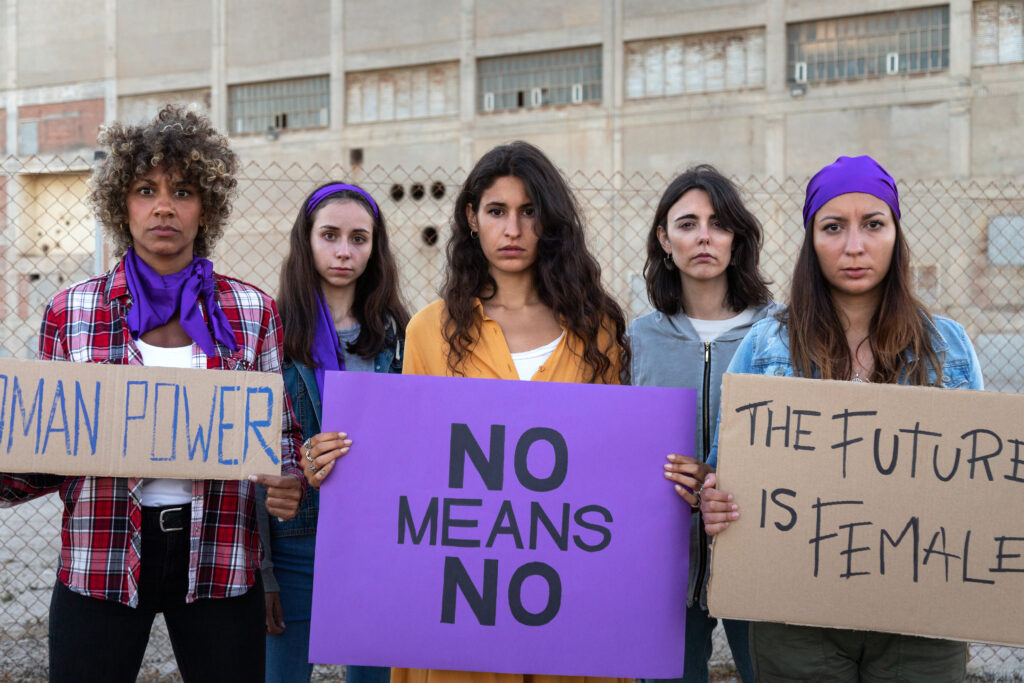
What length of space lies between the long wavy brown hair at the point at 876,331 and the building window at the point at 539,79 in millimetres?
20271

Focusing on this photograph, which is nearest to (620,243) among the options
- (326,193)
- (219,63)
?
(219,63)

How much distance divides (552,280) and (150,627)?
136cm

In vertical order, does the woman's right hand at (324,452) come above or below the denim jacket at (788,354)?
below

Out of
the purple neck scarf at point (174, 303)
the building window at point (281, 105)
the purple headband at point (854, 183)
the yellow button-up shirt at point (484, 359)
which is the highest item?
the building window at point (281, 105)

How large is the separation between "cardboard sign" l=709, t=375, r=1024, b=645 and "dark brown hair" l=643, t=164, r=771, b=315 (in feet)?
2.62

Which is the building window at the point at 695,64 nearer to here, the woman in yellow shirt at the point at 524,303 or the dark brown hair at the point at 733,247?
the dark brown hair at the point at 733,247

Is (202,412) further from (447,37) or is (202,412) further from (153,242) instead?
(447,37)

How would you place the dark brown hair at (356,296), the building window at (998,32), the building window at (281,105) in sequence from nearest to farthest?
1. the dark brown hair at (356,296)
2. the building window at (998,32)
3. the building window at (281,105)

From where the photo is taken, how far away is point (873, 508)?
6.67 ft

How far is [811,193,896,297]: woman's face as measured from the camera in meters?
2.12

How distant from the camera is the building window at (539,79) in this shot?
21.7 meters

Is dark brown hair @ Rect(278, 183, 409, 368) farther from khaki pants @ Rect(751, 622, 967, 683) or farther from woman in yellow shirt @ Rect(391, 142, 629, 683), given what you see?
khaki pants @ Rect(751, 622, 967, 683)

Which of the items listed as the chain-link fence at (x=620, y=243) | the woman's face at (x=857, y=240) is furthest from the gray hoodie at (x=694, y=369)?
the chain-link fence at (x=620, y=243)

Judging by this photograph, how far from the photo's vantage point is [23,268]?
23281mm
